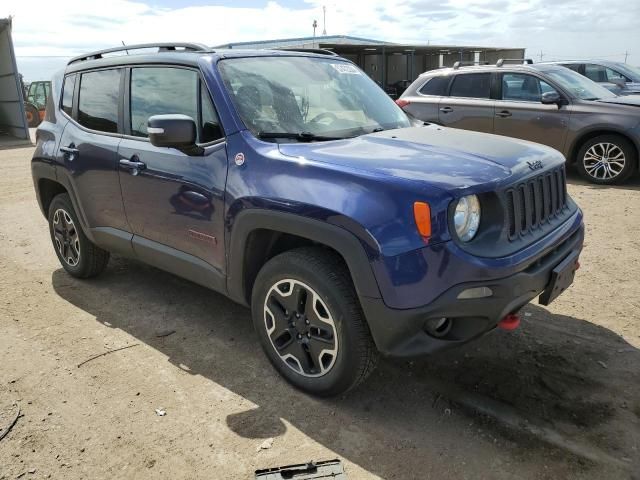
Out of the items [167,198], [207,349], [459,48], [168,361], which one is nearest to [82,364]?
[168,361]

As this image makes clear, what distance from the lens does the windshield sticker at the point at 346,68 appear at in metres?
3.96

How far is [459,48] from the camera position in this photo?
109 feet

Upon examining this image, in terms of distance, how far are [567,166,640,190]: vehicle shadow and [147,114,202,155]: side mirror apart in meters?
6.53

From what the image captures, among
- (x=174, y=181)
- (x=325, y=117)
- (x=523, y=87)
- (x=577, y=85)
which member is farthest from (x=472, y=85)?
(x=174, y=181)

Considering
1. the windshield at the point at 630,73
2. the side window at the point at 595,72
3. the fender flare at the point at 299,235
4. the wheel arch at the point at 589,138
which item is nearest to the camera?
the fender flare at the point at 299,235

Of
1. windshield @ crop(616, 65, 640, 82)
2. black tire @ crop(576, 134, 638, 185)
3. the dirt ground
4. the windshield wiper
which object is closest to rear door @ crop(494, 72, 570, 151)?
black tire @ crop(576, 134, 638, 185)

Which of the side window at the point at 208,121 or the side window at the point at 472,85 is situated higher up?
the side window at the point at 472,85

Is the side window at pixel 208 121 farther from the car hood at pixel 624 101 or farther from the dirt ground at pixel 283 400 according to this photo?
the car hood at pixel 624 101

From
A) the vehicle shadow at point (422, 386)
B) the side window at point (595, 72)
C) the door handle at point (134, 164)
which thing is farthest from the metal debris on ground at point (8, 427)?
the side window at point (595, 72)

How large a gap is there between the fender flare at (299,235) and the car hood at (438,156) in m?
0.33

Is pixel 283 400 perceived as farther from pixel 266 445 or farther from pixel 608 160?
pixel 608 160

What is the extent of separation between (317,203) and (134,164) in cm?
163

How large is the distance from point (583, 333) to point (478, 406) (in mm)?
1199

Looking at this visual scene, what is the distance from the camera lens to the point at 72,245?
4.76 metres
